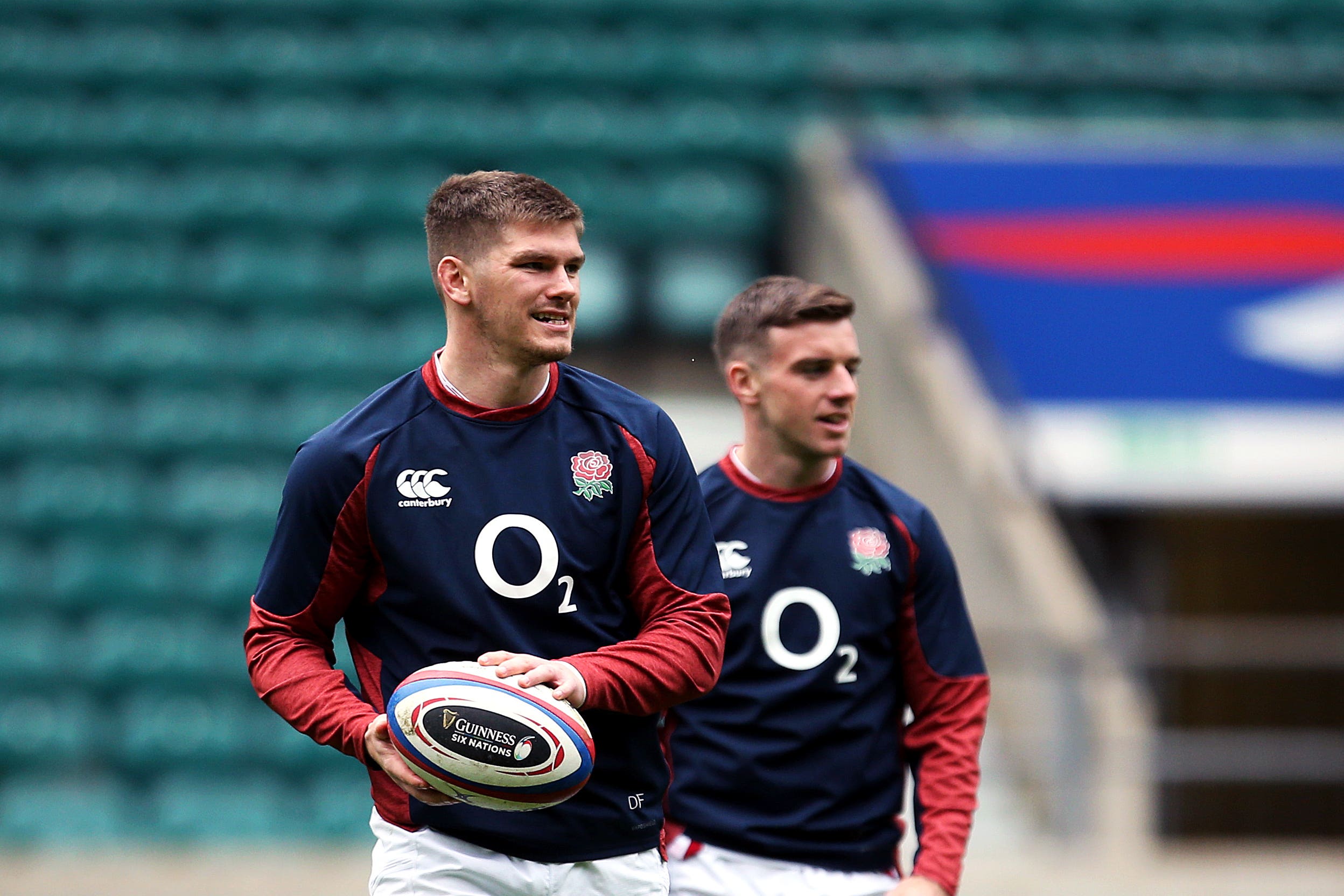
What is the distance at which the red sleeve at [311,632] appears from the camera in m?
2.94

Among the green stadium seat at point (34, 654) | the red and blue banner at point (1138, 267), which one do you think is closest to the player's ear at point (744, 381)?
the red and blue banner at point (1138, 267)

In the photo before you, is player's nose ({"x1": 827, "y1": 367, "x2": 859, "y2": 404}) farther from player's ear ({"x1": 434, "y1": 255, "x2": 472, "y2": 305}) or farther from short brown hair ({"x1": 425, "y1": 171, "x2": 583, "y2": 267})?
player's ear ({"x1": 434, "y1": 255, "x2": 472, "y2": 305})

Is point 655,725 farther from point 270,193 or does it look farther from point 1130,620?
point 270,193

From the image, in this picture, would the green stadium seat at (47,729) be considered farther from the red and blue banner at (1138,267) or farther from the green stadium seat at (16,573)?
the red and blue banner at (1138,267)

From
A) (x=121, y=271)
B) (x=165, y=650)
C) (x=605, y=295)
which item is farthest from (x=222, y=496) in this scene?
(x=605, y=295)

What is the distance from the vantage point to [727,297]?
915cm

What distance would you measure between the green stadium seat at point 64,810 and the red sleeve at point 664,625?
4.92m

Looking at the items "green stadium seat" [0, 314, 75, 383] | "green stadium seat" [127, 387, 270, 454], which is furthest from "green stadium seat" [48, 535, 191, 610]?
"green stadium seat" [0, 314, 75, 383]

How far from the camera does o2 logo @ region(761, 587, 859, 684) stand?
3629 mm

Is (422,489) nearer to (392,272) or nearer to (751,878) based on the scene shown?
(751,878)

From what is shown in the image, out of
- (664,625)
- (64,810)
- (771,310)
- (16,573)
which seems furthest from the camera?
(16,573)

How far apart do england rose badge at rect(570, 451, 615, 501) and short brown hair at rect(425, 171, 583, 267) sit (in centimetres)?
40

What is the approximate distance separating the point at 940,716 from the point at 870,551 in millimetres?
380

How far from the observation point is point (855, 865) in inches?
144
